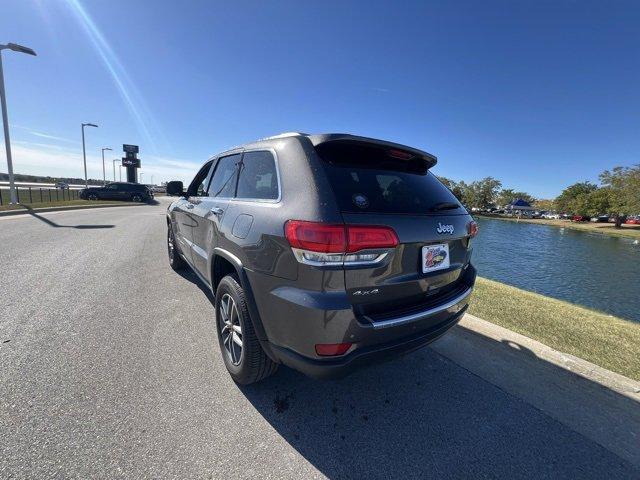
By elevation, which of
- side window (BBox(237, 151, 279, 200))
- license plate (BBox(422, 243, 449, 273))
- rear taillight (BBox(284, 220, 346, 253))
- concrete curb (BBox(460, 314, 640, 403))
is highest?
side window (BBox(237, 151, 279, 200))

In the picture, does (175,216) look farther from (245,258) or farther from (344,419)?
(344,419)

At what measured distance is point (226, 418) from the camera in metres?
2.07

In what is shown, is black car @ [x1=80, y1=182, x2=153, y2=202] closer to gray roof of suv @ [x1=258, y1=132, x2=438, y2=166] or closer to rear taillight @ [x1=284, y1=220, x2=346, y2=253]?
gray roof of suv @ [x1=258, y1=132, x2=438, y2=166]

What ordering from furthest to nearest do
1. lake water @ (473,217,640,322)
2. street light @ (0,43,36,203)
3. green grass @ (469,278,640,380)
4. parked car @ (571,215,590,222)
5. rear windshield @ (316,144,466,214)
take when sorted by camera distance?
parked car @ (571,215,590,222) < street light @ (0,43,36,203) < lake water @ (473,217,640,322) < green grass @ (469,278,640,380) < rear windshield @ (316,144,466,214)

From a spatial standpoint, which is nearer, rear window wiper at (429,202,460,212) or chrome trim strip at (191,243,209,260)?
rear window wiper at (429,202,460,212)

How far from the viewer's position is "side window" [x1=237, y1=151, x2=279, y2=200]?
87.8 inches

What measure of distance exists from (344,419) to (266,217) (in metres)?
1.52

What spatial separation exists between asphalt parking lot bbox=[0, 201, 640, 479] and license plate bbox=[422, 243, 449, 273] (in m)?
1.09

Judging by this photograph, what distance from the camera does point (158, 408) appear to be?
2121mm

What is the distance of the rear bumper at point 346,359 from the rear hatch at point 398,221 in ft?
0.66

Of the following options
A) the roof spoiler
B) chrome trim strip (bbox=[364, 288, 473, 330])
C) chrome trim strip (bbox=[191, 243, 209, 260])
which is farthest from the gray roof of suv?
chrome trim strip (bbox=[191, 243, 209, 260])

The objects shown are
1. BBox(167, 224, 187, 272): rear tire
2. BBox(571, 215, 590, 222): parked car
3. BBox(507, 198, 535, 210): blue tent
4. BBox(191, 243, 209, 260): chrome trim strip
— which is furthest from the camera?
BBox(507, 198, 535, 210): blue tent

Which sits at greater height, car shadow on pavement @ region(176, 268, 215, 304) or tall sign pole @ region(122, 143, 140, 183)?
tall sign pole @ region(122, 143, 140, 183)

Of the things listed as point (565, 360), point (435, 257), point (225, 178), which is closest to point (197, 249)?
point (225, 178)
